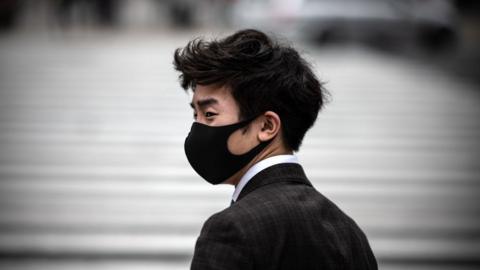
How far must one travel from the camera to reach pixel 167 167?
8062 millimetres

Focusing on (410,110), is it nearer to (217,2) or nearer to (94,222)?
(94,222)

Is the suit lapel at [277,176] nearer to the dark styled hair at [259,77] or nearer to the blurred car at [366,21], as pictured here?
the dark styled hair at [259,77]

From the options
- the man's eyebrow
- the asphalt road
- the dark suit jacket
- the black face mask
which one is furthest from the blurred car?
the dark suit jacket

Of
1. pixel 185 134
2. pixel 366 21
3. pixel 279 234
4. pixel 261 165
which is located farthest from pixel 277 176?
pixel 366 21

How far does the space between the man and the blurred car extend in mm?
15758

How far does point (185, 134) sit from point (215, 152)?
27.0ft

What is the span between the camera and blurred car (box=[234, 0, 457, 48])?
17.5 m

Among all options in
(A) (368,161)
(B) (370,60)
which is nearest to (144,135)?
(A) (368,161)

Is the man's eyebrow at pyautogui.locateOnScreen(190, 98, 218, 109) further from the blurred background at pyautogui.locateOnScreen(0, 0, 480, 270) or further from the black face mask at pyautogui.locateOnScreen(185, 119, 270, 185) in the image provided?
the blurred background at pyautogui.locateOnScreen(0, 0, 480, 270)

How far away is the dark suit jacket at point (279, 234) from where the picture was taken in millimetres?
1464

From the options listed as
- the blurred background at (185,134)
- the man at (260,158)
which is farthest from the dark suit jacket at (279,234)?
the blurred background at (185,134)

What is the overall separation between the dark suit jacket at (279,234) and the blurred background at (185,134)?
57cm

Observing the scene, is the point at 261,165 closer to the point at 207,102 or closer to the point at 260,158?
A: the point at 260,158

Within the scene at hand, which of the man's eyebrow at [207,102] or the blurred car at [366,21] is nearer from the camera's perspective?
the man's eyebrow at [207,102]
